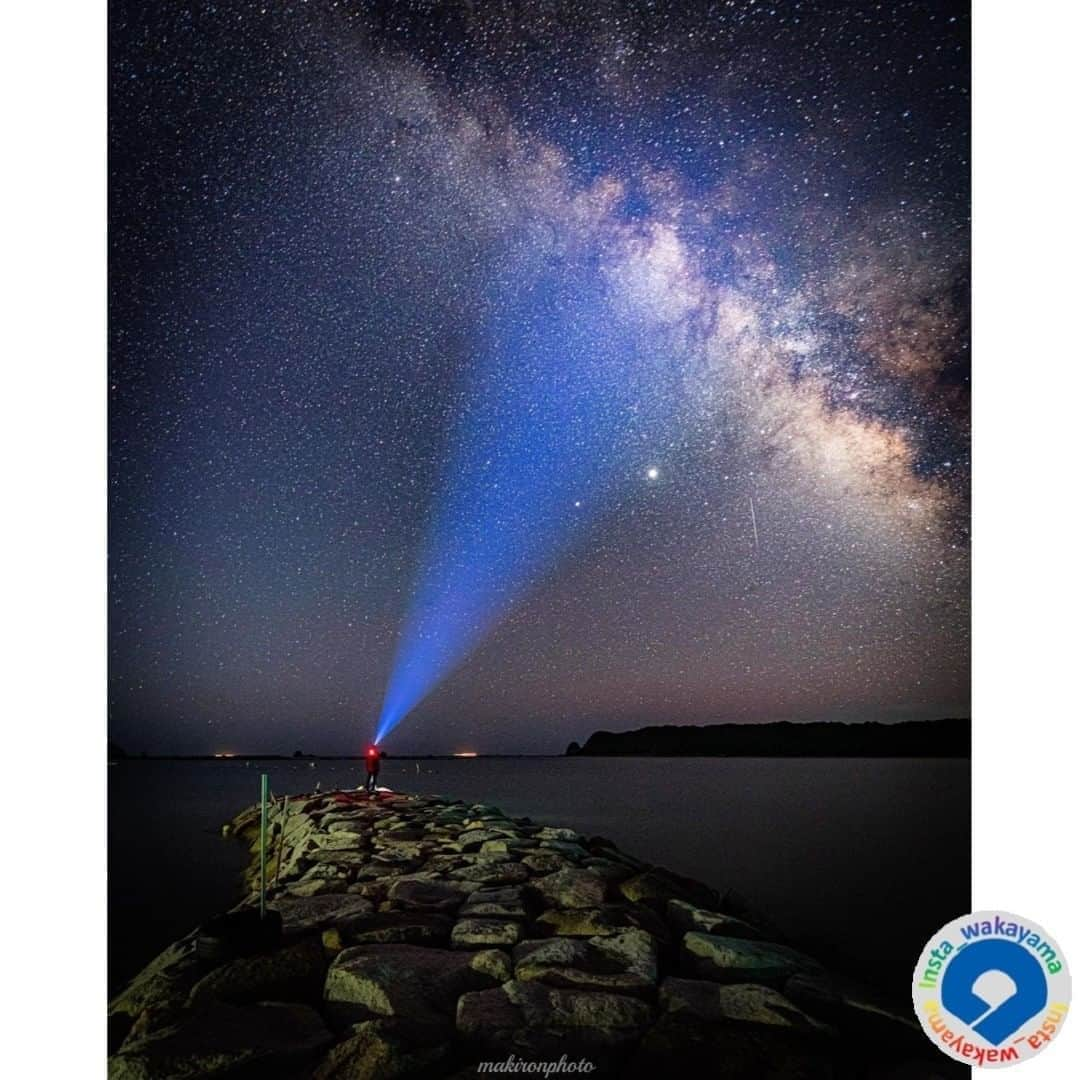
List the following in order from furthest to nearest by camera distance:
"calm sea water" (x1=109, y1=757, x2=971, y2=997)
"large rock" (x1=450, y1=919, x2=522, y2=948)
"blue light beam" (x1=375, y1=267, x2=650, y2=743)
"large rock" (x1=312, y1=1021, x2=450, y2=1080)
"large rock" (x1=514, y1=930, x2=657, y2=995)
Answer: "blue light beam" (x1=375, y1=267, x2=650, y2=743), "calm sea water" (x1=109, y1=757, x2=971, y2=997), "large rock" (x1=450, y1=919, x2=522, y2=948), "large rock" (x1=514, y1=930, x2=657, y2=995), "large rock" (x1=312, y1=1021, x2=450, y2=1080)

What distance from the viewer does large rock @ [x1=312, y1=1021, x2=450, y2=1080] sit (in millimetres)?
2125

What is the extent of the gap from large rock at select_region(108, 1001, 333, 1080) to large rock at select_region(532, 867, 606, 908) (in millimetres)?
669

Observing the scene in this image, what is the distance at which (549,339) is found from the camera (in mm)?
2766

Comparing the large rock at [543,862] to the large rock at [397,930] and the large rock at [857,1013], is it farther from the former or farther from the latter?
the large rock at [857,1013]

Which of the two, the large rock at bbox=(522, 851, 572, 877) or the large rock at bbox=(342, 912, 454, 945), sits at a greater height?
the large rock at bbox=(522, 851, 572, 877)

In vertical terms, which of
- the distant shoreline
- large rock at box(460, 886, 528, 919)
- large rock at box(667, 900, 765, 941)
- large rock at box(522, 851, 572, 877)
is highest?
the distant shoreline

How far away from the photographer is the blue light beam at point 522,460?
108 inches

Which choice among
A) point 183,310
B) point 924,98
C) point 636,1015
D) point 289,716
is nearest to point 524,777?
point 289,716

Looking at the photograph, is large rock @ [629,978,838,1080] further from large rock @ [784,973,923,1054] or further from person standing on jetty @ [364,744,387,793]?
person standing on jetty @ [364,744,387,793]

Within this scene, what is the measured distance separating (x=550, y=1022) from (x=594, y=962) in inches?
7.5

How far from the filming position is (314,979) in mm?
2361
